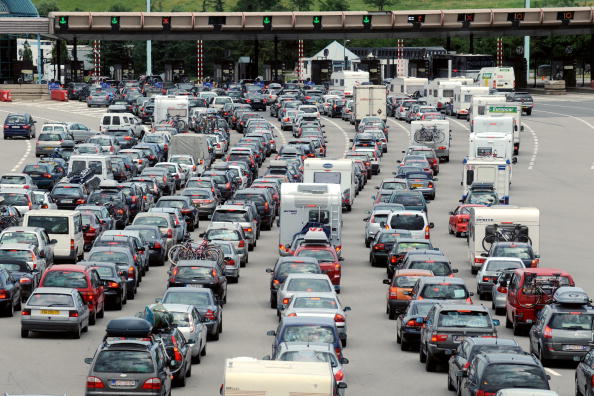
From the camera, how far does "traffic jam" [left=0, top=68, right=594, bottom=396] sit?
77.5ft

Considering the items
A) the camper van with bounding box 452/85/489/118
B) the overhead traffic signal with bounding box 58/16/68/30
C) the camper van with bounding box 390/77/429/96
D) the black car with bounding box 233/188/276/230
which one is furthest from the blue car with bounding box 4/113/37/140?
the camper van with bounding box 390/77/429/96

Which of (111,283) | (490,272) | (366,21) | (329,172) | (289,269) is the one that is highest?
(366,21)

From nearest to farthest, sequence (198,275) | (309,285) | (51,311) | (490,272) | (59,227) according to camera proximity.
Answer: (51,311)
(309,285)
(198,275)
(490,272)
(59,227)

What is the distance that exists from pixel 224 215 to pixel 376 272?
5553 mm

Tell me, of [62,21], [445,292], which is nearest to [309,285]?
[445,292]

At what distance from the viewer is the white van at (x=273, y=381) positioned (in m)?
18.7

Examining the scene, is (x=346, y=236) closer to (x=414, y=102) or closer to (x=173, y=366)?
(x=173, y=366)

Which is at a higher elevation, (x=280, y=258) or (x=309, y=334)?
(x=309, y=334)

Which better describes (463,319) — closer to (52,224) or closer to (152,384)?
(152,384)

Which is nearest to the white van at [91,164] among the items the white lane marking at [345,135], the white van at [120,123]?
the white van at [120,123]

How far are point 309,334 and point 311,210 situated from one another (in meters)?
18.0

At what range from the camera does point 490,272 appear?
123 ft

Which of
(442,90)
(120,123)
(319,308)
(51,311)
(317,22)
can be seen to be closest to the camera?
(319,308)

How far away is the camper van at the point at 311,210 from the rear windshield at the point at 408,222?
2.63 meters
